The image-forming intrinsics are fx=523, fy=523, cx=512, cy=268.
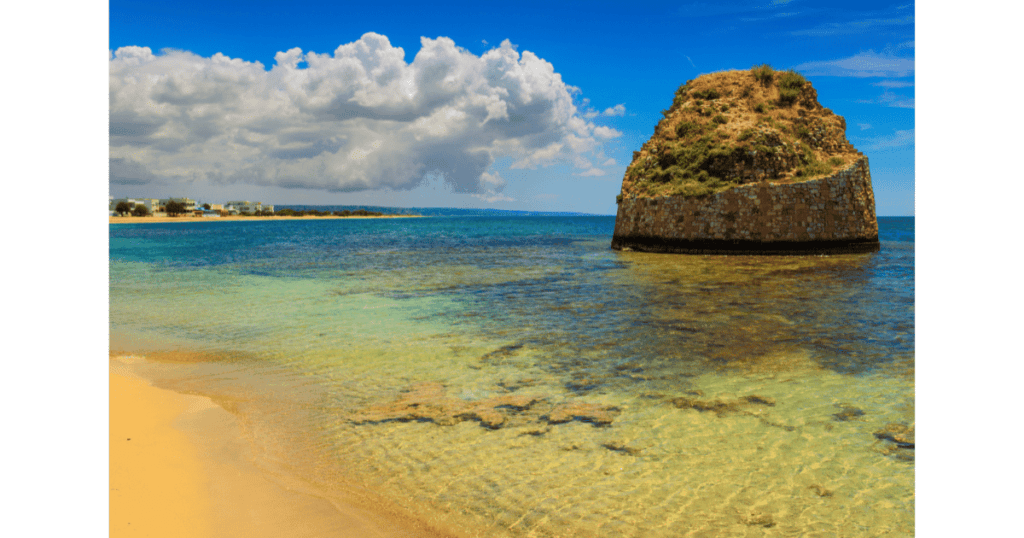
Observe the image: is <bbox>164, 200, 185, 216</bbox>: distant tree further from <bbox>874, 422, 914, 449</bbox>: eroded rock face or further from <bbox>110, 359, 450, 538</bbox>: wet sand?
<bbox>874, 422, 914, 449</bbox>: eroded rock face

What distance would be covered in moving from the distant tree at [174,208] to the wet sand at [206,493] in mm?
130563

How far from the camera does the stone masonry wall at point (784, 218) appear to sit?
1066 inches

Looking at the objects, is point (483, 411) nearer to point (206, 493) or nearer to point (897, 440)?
point (206, 493)

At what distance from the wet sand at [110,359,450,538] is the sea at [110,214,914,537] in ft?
0.76

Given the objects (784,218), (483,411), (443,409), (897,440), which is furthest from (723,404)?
(784,218)

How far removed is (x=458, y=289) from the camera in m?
16.4

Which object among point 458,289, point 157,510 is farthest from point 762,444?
point 458,289

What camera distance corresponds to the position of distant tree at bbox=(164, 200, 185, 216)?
4540 inches

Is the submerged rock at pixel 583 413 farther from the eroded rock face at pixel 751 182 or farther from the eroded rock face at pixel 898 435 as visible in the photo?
the eroded rock face at pixel 751 182

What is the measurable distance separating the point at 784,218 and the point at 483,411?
84.7ft

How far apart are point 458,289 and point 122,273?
50.6ft

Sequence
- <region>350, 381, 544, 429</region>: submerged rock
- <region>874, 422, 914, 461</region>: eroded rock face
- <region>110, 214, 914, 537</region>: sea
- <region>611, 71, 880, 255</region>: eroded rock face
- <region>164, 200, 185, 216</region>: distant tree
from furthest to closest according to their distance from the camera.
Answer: <region>164, 200, 185, 216</region>: distant tree
<region>611, 71, 880, 255</region>: eroded rock face
<region>350, 381, 544, 429</region>: submerged rock
<region>874, 422, 914, 461</region>: eroded rock face
<region>110, 214, 914, 537</region>: sea

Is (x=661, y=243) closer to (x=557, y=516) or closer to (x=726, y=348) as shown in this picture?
(x=726, y=348)

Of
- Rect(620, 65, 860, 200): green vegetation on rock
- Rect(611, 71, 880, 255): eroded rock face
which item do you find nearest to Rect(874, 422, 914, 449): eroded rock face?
Rect(611, 71, 880, 255): eroded rock face
